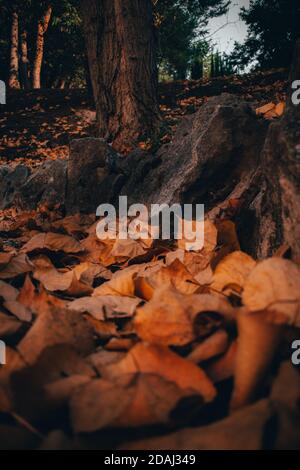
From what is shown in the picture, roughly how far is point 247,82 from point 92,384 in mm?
10442

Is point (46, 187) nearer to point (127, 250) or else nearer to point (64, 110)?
point (127, 250)

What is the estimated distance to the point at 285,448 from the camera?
0.66m

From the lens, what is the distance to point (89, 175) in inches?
120

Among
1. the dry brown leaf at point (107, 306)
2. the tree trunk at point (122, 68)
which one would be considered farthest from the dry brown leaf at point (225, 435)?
the tree trunk at point (122, 68)

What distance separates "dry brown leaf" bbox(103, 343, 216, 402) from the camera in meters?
0.77

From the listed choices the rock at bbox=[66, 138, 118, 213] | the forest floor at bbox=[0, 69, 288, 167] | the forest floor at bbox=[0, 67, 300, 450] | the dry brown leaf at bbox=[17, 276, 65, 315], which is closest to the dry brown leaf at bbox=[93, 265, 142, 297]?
the forest floor at bbox=[0, 67, 300, 450]

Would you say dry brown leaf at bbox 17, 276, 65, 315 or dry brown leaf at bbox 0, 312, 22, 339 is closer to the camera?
dry brown leaf at bbox 0, 312, 22, 339

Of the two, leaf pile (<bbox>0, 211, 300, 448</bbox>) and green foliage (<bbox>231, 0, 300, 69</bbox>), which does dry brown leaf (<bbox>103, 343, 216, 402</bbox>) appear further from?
green foliage (<bbox>231, 0, 300, 69</bbox>)

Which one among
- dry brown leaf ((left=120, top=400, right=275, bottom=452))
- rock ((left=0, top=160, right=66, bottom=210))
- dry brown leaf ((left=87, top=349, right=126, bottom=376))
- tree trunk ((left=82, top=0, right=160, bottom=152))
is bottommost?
dry brown leaf ((left=120, top=400, right=275, bottom=452))

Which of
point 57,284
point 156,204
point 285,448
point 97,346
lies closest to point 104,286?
point 57,284

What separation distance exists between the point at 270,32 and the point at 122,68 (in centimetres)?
835

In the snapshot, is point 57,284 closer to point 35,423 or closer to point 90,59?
point 35,423

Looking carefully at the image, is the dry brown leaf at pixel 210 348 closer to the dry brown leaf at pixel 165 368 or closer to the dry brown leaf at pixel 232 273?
the dry brown leaf at pixel 165 368

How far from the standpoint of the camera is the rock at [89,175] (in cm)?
294
